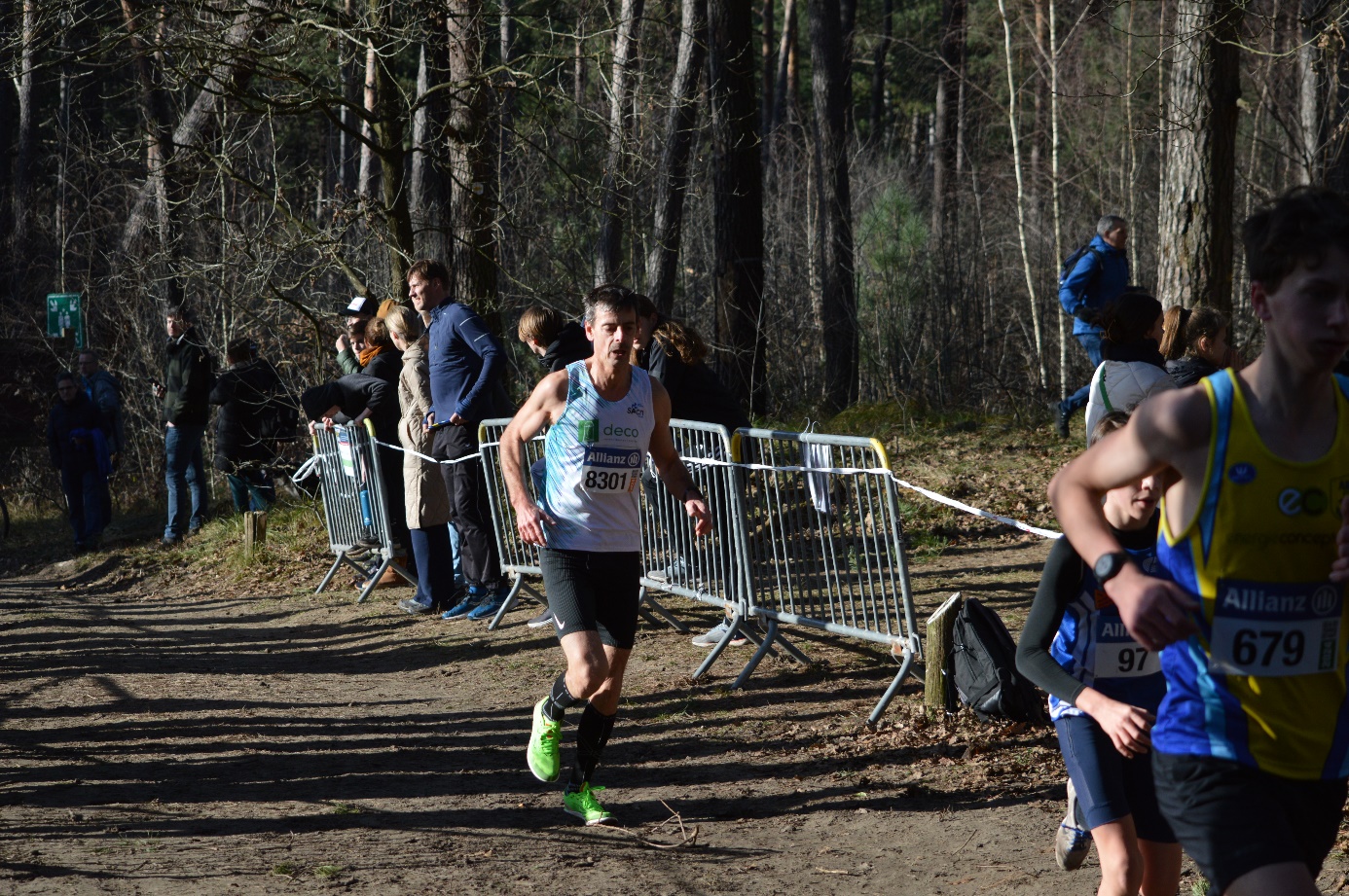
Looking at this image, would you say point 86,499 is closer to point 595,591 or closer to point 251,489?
point 251,489

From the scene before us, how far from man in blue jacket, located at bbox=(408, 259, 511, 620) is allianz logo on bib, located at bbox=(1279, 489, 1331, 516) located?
704cm

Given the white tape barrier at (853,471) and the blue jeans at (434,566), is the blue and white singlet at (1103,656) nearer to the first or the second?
the white tape barrier at (853,471)

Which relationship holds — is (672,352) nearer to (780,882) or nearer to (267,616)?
(780,882)

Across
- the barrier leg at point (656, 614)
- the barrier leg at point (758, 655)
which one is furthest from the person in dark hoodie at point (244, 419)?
the barrier leg at point (758, 655)

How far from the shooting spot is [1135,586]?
2369 mm

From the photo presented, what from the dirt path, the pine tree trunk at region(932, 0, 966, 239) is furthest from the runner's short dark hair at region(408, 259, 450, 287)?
the pine tree trunk at region(932, 0, 966, 239)

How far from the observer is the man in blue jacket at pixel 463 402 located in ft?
29.8

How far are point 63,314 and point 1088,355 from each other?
15.6m

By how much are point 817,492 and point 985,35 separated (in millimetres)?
28306

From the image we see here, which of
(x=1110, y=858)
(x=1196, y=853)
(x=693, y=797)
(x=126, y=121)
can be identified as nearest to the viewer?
(x=1196, y=853)

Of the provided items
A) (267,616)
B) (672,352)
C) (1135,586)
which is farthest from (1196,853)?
(267,616)

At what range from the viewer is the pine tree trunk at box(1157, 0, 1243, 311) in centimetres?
1096

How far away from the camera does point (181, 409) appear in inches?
576

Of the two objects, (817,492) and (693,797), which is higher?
(817,492)
